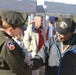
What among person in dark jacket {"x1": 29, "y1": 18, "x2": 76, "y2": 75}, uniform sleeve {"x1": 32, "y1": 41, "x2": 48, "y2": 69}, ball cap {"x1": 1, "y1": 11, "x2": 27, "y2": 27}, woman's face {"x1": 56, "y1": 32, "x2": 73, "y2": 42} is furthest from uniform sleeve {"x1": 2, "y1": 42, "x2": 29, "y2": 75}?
woman's face {"x1": 56, "y1": 32, "x2": 73, "y2": 42}

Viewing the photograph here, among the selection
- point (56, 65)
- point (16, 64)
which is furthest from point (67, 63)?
point (16, 64)

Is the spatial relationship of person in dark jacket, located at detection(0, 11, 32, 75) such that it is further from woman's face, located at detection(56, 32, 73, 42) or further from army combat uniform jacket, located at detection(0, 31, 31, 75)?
woman's face, located at detection(56, 32, 73, 42)

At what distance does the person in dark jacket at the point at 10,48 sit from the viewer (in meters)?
2.64

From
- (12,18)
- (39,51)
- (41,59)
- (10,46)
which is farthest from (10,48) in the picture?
(39,51)

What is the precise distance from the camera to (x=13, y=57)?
8.75 ft

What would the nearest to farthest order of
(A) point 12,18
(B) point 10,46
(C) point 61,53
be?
(B) point 10,46, (A) point 12,18, (C) point 61,53

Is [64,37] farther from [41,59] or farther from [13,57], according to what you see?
[13,57]

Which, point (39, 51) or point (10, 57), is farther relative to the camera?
point (39, 51)

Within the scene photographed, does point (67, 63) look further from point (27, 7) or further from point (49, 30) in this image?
point (49, 30)

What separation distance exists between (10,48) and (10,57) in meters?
0.09

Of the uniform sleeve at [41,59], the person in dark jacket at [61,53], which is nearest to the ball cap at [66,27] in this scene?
the person in dark jacket at [61,53]

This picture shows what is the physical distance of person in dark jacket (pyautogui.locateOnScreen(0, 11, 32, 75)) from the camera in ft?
8.66

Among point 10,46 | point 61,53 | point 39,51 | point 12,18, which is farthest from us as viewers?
point 39,51

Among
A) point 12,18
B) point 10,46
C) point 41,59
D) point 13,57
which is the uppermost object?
point 12,18
